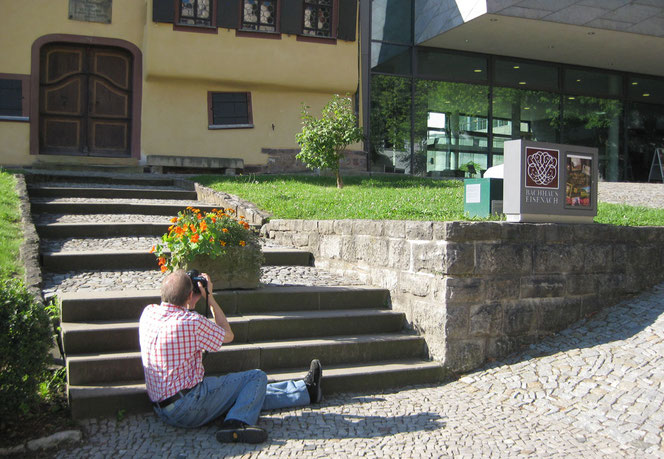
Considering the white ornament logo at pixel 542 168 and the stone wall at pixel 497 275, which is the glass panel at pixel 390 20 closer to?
the stone wall at pixel 497 275

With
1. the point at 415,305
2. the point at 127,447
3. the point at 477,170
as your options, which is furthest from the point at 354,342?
the point at 477,170

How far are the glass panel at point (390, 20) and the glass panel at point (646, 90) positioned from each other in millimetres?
8247

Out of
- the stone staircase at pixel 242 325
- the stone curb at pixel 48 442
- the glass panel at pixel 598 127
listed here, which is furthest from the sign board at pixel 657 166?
the stone curb at pixel 48 442

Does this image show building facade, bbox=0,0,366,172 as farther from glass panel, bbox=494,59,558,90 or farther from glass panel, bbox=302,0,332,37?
glass panel, bbox=494,59,558,90

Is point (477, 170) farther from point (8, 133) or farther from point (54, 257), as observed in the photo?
point (54, 257)

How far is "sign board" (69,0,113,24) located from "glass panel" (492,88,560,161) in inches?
431

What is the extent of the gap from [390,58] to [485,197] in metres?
11.7

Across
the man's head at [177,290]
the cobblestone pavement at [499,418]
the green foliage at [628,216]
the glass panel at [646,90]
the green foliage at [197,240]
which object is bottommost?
the cobblestone pavement at [499,418]

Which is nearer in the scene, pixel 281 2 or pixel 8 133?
pixel 8 133

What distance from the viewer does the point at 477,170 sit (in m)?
18.4

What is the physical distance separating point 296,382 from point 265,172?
1126cm

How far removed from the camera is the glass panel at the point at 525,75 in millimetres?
18766

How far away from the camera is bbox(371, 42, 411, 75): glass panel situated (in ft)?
57.5

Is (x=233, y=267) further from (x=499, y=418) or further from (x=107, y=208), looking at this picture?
(x=107, y=208)
